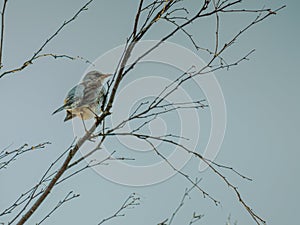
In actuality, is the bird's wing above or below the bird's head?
below

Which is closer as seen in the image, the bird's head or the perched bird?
the perched bird

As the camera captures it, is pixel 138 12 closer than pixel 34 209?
No

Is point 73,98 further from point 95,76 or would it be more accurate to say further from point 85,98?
point 95,76

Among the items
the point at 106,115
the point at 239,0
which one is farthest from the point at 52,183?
the point at 239,0

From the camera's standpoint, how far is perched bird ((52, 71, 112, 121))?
57.6 inches

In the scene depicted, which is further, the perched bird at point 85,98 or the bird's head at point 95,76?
the bird's head at point 95,76

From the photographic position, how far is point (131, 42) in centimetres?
113

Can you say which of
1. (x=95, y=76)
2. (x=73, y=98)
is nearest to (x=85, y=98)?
(x=73, y=98)

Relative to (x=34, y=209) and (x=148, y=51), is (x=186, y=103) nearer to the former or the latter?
(x=148, y=51)

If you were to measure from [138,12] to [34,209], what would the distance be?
2.16 feet

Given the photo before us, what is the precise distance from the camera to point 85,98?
153cm

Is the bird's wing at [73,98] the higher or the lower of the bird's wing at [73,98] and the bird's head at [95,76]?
the lower

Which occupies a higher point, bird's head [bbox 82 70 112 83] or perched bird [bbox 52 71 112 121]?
bird's head [bbox 82 70 112 83]

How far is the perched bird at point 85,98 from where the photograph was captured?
1.46 m
